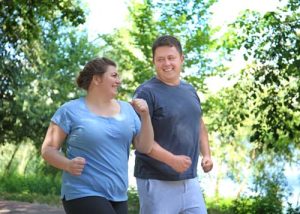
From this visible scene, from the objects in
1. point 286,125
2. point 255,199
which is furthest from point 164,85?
point 255,199

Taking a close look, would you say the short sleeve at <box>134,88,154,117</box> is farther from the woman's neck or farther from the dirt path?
the dirt path

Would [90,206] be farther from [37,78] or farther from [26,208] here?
[37,78]

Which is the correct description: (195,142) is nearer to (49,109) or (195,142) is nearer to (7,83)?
(7,83)

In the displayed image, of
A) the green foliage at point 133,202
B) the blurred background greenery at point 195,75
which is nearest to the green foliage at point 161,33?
the blurred background greenery at point 195,75

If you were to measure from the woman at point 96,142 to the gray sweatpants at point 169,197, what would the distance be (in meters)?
0.30

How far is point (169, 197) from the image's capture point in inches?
144

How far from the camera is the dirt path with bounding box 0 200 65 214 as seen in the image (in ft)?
38.4

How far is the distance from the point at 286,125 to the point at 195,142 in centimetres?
505

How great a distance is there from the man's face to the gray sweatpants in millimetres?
705

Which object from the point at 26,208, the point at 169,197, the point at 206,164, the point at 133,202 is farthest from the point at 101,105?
the point at 26,208

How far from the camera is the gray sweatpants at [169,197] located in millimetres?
3648

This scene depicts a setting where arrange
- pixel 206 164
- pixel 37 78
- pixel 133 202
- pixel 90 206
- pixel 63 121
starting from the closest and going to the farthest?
pixel 90 206 < pixel 63 121 < pixel 206 164 < pixel 133 202 < pixel 37 78

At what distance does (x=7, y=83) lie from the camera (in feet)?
64.0

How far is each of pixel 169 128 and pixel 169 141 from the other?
3.3 inches
